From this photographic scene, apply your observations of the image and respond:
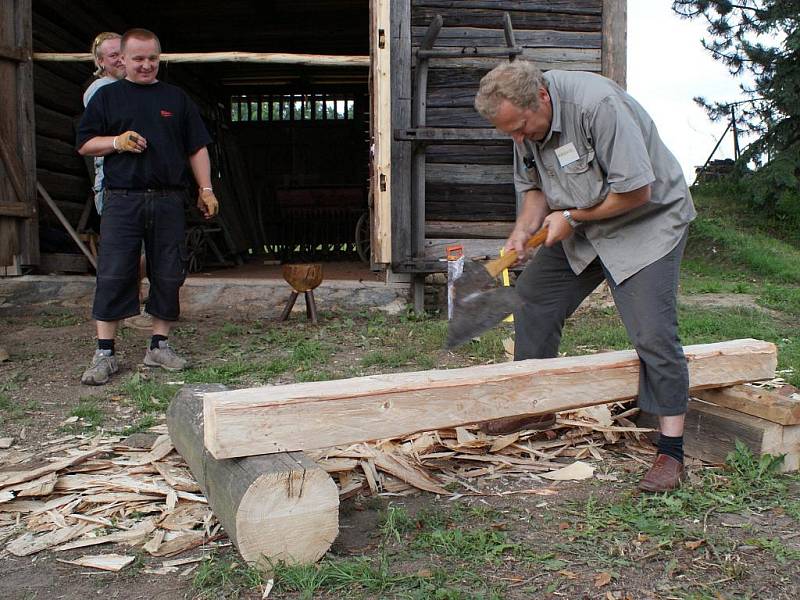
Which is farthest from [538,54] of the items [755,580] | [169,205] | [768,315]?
[755,580]

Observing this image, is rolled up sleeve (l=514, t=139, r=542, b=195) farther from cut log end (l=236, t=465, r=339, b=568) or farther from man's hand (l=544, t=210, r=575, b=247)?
cut log end (l=236, t=465, r=339, b=568)

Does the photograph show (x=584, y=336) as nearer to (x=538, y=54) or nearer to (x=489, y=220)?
(x=489, y=220)

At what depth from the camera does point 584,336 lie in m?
6.20

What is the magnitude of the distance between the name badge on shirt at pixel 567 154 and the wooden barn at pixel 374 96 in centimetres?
355

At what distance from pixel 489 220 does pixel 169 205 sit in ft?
11.0

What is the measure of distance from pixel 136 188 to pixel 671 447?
3626 millimetres

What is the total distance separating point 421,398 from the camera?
2941 mm

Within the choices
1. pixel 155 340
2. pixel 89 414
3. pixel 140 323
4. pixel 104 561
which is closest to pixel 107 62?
pixel 155 340

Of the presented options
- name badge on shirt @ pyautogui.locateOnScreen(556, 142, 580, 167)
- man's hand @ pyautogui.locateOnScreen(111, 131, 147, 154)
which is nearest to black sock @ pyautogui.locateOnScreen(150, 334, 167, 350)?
man's hand @ pyautogui.locateOnScreen(111, 131, 147, 154)

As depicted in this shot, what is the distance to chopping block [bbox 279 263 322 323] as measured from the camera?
670 cm

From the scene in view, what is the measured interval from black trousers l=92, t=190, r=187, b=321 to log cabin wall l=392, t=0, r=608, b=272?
2.43m

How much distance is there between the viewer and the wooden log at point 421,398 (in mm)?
2666

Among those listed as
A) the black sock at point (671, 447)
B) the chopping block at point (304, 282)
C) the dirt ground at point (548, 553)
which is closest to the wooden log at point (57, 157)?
the chopping block at point (304, 282)

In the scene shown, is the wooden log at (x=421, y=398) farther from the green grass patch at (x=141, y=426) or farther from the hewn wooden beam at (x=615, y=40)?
the hewn wooden beam at (x=615, y=40)
